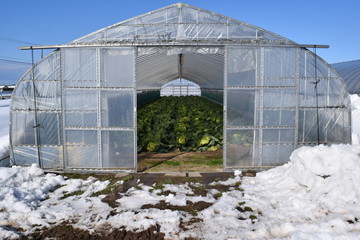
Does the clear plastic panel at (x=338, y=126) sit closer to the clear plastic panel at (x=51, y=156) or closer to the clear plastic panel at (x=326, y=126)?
the clear plastic panel at (x=326, y=126)

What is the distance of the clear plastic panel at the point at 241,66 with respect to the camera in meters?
8.52

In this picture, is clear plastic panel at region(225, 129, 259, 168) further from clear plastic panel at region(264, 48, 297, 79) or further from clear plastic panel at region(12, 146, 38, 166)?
clear plastic panel at region(12, 146, 38, 166)

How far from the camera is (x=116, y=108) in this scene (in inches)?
336

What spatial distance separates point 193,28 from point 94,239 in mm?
6195

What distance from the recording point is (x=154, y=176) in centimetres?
829

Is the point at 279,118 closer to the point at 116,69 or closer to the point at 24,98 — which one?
the point at 116,69

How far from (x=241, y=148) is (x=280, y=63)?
2634 mm

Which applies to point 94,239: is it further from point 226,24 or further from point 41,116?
point 226,24

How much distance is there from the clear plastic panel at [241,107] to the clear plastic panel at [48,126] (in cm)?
486

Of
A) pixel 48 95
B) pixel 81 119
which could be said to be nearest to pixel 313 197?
pixel 81 119

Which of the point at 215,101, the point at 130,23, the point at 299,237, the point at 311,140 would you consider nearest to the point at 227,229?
the point at 299,237

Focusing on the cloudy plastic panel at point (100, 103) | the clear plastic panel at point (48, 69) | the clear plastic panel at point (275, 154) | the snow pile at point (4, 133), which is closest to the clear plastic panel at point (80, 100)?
the cloudy plastic panel at point (100, 103)

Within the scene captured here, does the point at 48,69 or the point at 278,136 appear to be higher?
the point at 48,69

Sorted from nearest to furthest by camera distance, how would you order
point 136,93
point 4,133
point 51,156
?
point 136,93
point 51,156
point 4,133
